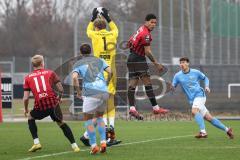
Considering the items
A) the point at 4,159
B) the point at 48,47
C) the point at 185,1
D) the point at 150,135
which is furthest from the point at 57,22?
the point at 4,159

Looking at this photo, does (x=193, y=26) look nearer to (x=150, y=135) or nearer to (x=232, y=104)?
(x=232, y=104)

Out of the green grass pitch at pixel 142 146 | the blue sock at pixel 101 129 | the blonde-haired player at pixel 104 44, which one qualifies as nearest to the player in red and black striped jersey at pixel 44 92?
the green grass pitch at pixel 142 146

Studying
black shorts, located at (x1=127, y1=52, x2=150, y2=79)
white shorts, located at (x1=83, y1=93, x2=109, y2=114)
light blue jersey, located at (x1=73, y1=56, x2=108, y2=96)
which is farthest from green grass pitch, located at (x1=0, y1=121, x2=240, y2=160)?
black shorts, located at (x1=127, y1=52, x2=150, y2=79)

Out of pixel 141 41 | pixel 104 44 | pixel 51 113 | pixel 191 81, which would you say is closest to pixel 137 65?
pixel 141 41

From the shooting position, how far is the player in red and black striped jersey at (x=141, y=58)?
58.4ft

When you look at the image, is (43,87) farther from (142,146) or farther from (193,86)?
(193,86)

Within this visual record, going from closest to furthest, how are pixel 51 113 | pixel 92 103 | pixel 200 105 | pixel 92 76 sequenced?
pixel 92 76
pixel 92 103
pixel 51 113
pixel 200 105

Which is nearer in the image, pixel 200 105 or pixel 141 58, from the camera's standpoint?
pixel 141 58

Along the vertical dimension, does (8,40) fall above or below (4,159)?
above

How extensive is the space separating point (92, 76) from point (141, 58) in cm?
337

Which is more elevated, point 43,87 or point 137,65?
point 137,65

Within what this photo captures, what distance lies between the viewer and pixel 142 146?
1669cm

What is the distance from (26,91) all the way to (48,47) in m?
59.9

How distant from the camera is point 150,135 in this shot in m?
20.4
